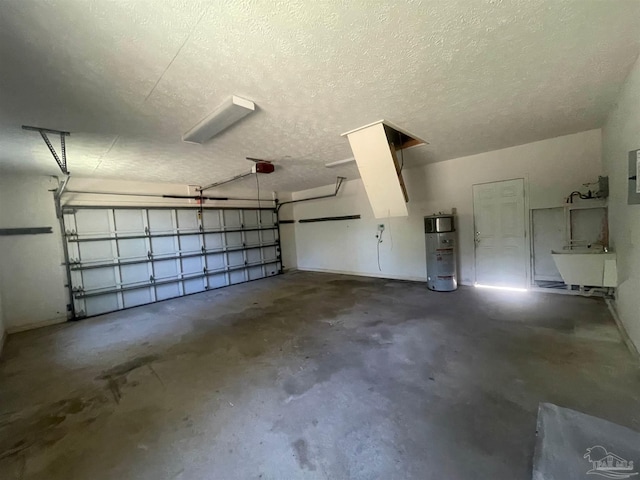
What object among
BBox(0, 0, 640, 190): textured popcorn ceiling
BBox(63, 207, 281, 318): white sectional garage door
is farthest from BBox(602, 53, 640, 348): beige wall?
BBox(63, 207, 281, 318): white sectional garage door

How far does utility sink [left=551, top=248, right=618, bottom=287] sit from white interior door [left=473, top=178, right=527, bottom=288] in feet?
4.40

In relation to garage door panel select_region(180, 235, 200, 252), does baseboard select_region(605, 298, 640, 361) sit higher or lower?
lower

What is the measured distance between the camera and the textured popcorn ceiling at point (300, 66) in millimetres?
1451

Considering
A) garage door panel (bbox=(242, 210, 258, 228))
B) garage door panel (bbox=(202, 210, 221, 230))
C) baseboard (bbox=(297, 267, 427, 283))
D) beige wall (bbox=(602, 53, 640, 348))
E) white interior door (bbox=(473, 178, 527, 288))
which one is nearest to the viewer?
beige wall (bbox=(602, 53, 640, 348))

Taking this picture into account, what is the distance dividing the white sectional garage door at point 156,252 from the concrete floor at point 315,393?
1.33m

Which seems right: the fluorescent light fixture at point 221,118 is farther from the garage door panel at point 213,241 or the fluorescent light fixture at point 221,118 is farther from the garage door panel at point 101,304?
the garage door panel at point 101,304

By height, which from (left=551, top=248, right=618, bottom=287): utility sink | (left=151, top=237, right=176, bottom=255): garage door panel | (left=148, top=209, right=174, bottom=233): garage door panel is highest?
(left=148, top=209, right=174, bottom=233): garage door panel

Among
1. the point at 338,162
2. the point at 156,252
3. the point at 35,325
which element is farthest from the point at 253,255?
the point at 35,325

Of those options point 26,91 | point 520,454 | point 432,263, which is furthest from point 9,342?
point 432,263

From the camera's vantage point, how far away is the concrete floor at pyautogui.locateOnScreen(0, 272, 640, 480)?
59.8 inches

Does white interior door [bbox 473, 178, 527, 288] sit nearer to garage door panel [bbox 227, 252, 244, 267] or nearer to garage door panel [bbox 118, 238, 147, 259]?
garage door panel [bbox 227, 252, 244, 267]

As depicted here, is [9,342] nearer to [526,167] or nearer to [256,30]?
[256,30]

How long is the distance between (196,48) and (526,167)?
5.19 m

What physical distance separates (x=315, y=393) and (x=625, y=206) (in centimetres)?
359
